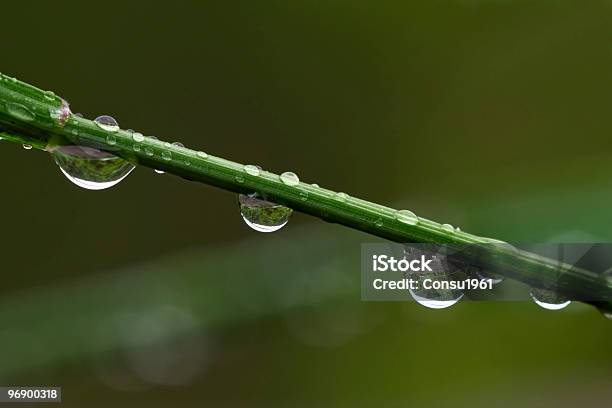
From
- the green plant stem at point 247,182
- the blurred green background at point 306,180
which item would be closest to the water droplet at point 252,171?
the green plant stem at point 247,182

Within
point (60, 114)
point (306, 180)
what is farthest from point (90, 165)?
point (306, 180)

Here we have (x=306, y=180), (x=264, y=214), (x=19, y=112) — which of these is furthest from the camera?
(x=306, y=180)

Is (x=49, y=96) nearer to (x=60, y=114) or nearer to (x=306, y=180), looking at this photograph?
(x=60, y=114)

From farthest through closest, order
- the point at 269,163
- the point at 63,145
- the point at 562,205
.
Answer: the point at 269,163, the point at 562,205, the point at 63,145

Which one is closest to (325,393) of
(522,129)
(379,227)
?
(522,129)

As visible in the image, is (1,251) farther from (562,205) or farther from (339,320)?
(562,205)
